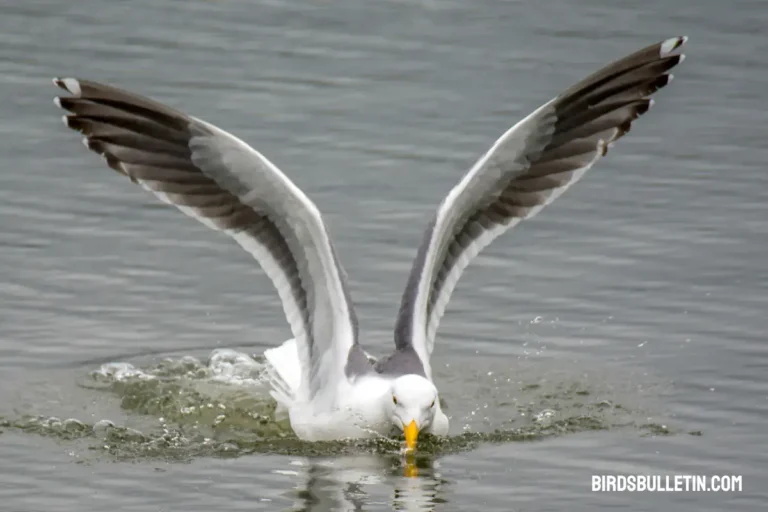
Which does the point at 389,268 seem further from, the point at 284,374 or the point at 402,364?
the point at 402,364

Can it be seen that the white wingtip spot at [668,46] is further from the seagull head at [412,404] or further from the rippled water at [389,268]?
the seagull head at [412,404]

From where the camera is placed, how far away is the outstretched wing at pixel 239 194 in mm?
12234

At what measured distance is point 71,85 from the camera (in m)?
12.0

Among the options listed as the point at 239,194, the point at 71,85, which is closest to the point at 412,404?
the point at 239,194

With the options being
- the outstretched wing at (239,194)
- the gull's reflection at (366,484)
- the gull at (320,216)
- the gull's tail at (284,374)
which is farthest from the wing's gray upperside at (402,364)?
the gull's tail at (284,374)

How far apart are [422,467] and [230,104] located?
7.43m

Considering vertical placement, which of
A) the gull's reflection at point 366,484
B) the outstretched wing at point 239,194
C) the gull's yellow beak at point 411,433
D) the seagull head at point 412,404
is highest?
the outstretched wing at point 239,194

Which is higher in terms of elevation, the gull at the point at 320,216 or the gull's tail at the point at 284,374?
the gull at the point at 320,216

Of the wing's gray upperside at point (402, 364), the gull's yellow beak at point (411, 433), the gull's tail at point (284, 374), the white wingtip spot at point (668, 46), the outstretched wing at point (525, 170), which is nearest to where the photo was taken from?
the gull's yellow beak at point (411, 433)

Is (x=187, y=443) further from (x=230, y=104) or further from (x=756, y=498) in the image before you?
(x=230, y=104)

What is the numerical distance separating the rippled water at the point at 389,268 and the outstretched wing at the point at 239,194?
79cm

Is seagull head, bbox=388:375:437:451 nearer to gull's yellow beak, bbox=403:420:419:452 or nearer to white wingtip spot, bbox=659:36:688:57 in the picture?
gull's yellow beak, bbox=403:420:419:452

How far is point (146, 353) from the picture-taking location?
13.9 metres

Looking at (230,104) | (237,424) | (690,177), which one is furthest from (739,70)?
(237,424)
